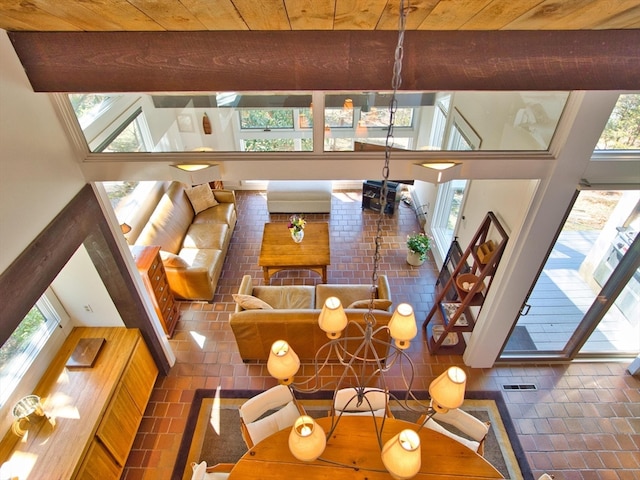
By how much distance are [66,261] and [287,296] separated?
247 cm

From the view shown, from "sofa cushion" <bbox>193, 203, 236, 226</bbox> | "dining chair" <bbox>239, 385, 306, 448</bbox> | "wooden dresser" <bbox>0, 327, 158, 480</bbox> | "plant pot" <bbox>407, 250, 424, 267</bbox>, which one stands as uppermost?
"plant pot" <bbox>407, 250, 424, 267</bbox>

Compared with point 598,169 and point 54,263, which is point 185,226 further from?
point 598,169

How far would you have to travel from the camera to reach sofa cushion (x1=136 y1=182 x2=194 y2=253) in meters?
4.68

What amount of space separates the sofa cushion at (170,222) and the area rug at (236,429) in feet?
6.37

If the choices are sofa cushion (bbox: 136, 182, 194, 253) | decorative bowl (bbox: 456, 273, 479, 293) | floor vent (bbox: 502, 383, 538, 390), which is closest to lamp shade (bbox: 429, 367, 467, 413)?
decorative bowl (bbox: 456, 273, 479, 293)

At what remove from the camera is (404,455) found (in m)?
1.67

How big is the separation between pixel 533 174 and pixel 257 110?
6.83 ft

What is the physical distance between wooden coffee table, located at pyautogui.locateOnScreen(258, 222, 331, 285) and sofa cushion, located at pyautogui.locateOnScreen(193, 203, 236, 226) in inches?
31.9

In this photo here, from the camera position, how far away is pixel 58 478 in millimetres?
2539

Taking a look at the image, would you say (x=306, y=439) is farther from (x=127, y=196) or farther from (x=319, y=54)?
(x=127, y=196)

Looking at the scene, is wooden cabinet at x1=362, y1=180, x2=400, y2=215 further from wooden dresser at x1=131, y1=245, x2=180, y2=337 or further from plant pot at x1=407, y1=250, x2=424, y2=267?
wooden dresser at x1=131, y1=245, x2=180, y2=337

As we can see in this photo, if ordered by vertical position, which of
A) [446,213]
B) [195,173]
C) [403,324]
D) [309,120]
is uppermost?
[446,213]

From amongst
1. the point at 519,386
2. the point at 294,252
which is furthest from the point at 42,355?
the point at 519,386

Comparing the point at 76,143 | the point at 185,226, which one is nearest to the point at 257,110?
the point at 76,143
